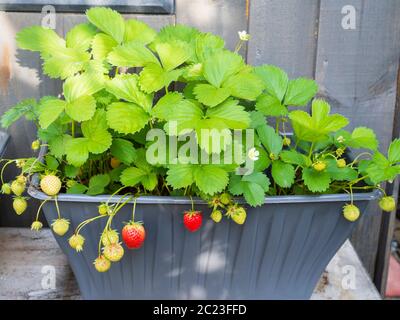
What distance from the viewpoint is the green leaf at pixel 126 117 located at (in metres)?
0.83

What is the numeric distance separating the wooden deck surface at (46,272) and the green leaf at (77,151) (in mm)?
337

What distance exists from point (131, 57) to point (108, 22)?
13 centimetres

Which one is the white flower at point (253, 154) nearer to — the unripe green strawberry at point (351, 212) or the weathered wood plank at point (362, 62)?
the unripe green strawberry at point (351, 212)

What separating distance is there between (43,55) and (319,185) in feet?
1.80

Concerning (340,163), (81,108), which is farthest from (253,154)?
(81,108)

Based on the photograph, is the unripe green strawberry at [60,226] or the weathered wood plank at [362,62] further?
the weathered wood plank at [362,62]

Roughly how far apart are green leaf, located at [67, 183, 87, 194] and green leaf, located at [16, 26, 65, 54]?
9.9 inches

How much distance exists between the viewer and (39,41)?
0.99 meters

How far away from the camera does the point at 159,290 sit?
0.99 m

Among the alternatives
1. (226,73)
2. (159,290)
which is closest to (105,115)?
(226,73)

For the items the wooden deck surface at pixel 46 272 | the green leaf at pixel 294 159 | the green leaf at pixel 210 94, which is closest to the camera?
the green leaf at pixel 210 94

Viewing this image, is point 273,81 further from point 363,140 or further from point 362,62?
point 362,62

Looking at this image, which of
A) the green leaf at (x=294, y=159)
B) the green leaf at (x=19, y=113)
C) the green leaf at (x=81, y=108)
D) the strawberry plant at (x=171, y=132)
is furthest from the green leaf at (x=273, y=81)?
the green leaf at (x=19, y=113)

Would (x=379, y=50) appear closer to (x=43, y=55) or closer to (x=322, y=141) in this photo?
(x=322, y=141)
